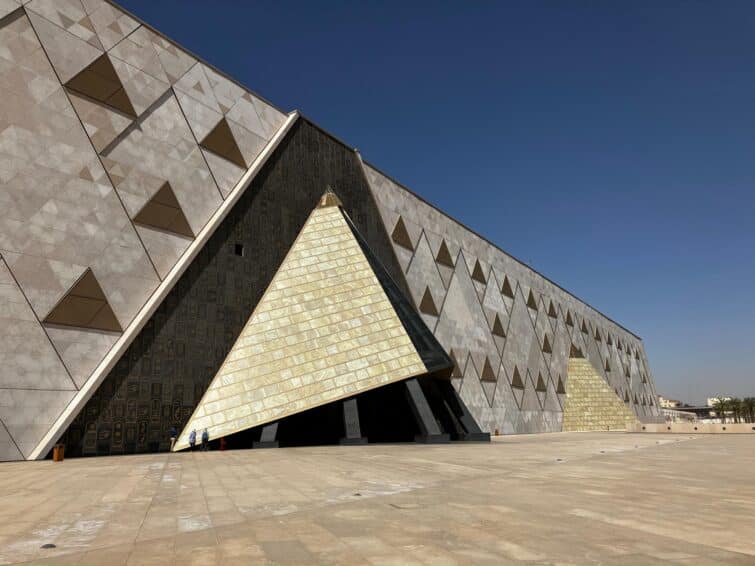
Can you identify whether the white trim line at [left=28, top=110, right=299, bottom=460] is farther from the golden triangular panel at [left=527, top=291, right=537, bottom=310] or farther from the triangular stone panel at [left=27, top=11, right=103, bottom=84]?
the golden triangular panel at [left=527, top=291, right=537, bottom=310]

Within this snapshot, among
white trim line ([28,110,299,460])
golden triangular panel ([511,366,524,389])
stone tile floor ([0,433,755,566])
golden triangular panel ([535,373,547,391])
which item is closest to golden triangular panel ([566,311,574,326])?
golden triangular panel ([535,373,547,391])

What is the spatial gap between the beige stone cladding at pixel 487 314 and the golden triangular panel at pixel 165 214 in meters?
13.3

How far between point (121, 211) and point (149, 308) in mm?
3542

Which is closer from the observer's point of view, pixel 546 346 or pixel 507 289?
pixel 507 289

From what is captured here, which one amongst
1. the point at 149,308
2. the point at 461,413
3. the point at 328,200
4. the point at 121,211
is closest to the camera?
the point at 121,211

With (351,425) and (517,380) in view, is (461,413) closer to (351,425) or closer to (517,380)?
(351,425)

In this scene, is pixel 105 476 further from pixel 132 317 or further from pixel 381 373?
pixel 381 373

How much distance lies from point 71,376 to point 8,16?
1152 cm

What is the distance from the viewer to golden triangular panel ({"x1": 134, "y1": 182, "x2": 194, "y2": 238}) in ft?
61.5

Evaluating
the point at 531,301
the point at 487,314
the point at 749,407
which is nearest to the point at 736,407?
the point at 749,407

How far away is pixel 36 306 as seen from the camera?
15.3 metres

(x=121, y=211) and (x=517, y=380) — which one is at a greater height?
(x=121, y=211)

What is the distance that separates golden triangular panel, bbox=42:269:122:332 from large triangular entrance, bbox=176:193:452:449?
171 inches

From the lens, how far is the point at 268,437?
17.5 metres
